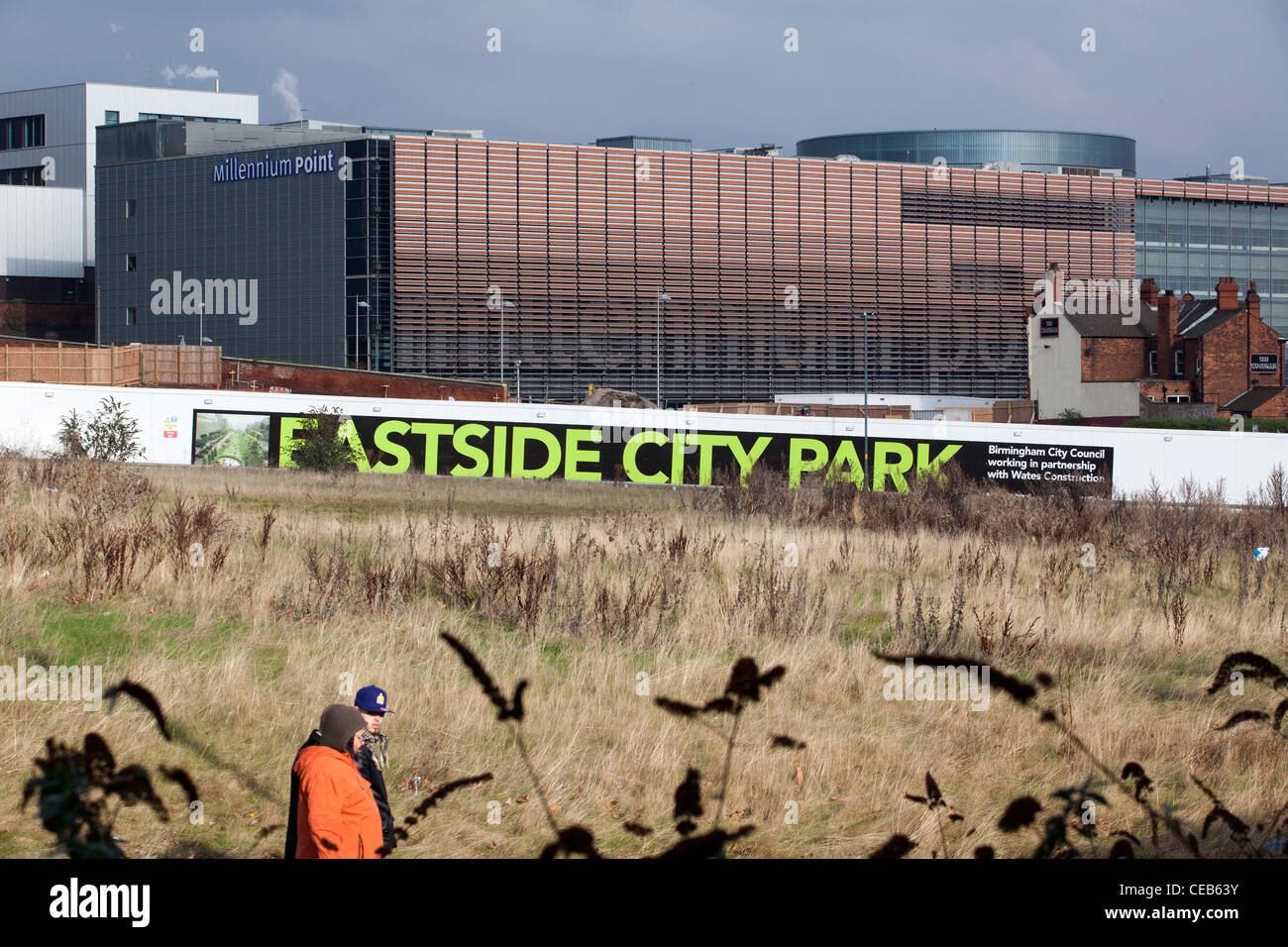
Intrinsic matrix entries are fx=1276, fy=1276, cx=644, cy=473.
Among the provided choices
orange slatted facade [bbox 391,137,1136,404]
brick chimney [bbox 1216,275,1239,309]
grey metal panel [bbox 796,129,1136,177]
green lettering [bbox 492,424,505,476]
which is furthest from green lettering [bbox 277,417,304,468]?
grey metal panel [bbox 796,129,1136,177]

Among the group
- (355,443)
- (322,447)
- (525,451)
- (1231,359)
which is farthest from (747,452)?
(1231,359)

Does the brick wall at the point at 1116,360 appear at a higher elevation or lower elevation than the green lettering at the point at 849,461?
higher

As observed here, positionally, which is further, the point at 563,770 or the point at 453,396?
the point at 453,396

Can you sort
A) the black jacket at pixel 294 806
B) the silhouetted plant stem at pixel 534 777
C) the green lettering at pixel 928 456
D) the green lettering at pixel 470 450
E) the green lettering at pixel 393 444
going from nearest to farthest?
1. the black jacket at pixel 294 806
2. the silhouetted plant stem at pixel 534 777
3. the green lettering at pixel 393 444
4. the green lettering at pixel 470 450
5. the green lettering at pixel 928 456

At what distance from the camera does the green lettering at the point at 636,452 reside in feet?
156

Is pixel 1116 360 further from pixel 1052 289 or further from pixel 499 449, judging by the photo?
pixel 499 449

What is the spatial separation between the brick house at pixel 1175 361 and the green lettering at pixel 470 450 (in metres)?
48.7

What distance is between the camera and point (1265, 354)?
80875mm

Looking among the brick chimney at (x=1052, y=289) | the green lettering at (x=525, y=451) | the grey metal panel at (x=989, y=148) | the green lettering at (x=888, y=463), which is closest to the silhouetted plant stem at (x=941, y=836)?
the green lettering at (x=525, y=451)

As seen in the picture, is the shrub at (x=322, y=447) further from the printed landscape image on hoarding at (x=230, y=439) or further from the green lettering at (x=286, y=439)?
the printed landscape image on hoarding at (x=230, y=439)
